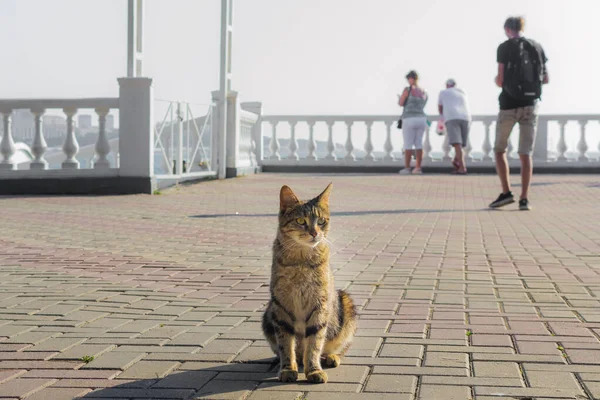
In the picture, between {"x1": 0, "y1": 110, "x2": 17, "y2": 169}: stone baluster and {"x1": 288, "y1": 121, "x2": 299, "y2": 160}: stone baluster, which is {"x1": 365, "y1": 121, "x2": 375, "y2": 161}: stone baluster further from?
{"x1": 0, "y1": 110, "x2": 17, "y2": 169}: stone baluster

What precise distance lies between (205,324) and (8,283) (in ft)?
7.15

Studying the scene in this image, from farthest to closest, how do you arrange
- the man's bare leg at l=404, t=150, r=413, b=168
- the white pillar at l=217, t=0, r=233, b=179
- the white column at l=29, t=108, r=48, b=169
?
the man's bare leg at l=404, t=150, r=413, b=168 → the white pillar at l=217, t=0, r=233, b=179 → the white column at l=29, t=108, r=48, b=169

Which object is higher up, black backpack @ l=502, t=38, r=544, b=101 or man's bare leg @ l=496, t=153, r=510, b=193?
black backpack @ l=502, t=38, r=544, b=101

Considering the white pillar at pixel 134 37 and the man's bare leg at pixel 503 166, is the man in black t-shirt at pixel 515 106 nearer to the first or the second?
the man's bare leg at pixel 503 166

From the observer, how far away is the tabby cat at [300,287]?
432 cm

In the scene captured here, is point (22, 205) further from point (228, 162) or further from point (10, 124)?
point (228, 162)

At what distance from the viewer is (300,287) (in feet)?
14.2

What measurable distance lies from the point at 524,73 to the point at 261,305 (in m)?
8.48

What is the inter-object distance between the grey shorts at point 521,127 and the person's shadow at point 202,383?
32.3 feet

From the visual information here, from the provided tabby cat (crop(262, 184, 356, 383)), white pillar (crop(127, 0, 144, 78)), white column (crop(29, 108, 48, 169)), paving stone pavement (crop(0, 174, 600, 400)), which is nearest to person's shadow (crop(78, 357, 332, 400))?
paving stone pavement (crop(0, 174, 600, 400))

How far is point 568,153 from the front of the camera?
26172 millimetres

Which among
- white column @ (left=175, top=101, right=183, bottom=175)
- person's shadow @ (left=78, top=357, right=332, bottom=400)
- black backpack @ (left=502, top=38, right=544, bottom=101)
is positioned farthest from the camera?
white column @ (left=175, top=101, right=183, bottom=175)

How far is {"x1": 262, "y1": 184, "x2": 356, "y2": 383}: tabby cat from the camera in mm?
4320

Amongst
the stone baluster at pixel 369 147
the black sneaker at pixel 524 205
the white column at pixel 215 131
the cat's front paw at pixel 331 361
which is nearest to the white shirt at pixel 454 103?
the stone baluster at pixel 369 147
